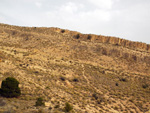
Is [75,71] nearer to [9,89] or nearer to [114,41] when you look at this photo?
[9,89]

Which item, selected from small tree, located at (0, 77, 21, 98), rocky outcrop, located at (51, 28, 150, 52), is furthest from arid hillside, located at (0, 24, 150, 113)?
small tree, located at (0, 77, 21, 98)

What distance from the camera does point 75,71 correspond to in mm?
30531

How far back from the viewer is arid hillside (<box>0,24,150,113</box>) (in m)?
17.8

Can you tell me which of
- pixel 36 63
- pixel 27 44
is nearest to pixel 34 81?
pixel 36 63

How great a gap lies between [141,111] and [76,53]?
85.6ft

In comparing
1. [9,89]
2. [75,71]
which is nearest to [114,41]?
[75,71]

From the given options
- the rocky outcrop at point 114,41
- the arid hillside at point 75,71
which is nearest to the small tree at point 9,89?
the arid hillside at point 75,71

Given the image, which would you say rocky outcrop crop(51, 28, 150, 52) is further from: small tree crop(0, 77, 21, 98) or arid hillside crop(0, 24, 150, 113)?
small tree crop(0, 77, 21, 98)

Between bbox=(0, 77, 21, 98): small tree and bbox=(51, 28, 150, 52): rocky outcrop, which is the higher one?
bbox=(51, 28, 150, 52): rocky outcrop

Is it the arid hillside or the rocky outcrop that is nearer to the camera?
the arid hillside

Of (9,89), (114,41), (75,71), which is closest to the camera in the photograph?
(9,89)

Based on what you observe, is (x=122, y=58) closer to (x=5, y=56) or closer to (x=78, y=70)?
(x=78, y=70)

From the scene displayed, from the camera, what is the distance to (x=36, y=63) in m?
29.6

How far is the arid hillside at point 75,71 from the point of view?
58.4 feet
